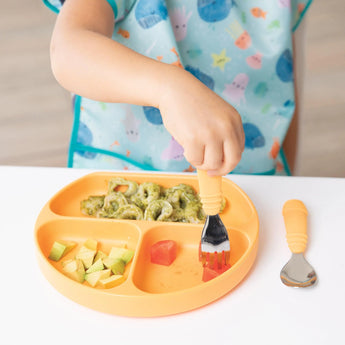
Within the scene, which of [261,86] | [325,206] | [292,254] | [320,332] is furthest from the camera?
[261,86]

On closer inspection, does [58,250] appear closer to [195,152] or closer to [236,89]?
[195,152]

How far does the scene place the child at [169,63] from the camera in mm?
683

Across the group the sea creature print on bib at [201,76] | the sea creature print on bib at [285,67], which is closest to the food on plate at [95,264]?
the sea creature print on bib at [201,76]

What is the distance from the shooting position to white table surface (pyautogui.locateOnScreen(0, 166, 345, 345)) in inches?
21.2

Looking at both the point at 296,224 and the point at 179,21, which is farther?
the point at 179,21

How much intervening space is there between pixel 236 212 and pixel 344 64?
201cm

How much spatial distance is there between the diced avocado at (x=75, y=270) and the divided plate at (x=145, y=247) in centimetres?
1

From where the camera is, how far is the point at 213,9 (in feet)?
3.08

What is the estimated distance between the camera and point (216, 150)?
1.76 feet

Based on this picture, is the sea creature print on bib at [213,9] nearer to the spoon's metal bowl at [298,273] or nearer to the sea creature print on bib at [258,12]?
the sea creature print on bib at [258,12]

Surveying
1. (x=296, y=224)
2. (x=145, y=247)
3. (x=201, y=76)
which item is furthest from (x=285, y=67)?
(x=145, y=247)

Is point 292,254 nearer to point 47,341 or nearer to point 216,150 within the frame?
point 216,150

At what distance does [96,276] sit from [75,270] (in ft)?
0.11

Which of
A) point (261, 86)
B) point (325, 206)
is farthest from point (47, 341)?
point (261, 86)
